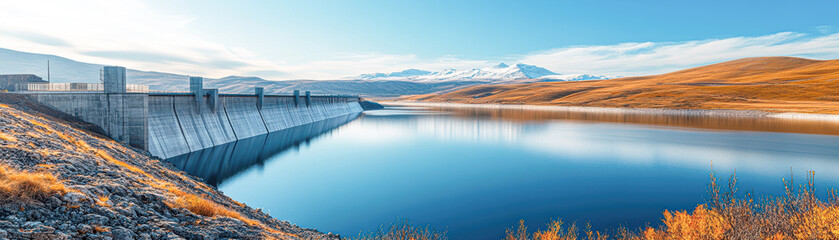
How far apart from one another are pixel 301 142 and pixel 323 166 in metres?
14.6

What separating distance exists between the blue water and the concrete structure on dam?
4646 millimetres

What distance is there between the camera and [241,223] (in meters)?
9.34

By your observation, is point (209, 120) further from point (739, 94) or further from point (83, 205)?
point (739, 94)

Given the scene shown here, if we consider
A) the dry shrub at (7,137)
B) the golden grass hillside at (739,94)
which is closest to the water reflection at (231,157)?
the dry shrub at (7,137)

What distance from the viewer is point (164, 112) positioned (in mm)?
29312

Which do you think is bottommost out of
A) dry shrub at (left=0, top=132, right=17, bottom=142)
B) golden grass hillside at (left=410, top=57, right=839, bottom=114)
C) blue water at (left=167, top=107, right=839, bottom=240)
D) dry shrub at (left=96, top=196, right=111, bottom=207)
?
blue water at (left=167, top=107, right=839, bottom=240)

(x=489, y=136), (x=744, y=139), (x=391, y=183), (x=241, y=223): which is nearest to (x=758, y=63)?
(x=744, y=139)

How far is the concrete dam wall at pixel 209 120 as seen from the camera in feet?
91.6

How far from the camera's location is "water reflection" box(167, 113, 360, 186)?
2519 centimetres

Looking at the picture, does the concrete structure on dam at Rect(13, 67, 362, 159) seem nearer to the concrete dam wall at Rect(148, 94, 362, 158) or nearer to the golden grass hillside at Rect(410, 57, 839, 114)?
the concrete dam wall at Rect(148, 94, 362, 158)

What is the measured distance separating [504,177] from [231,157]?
2113cm

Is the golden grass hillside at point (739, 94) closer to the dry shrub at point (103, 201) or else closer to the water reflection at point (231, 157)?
the water reflection at point (231, 157)

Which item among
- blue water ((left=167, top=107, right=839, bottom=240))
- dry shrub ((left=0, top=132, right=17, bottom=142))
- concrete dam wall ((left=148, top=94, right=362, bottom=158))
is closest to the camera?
dry shrub ((left=0, top=132, right=17, bottom=142))

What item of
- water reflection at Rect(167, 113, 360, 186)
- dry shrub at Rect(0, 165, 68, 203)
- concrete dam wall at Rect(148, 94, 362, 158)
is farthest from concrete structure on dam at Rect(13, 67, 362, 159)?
dry shrub at Rect(0, 165, 68, 203)
